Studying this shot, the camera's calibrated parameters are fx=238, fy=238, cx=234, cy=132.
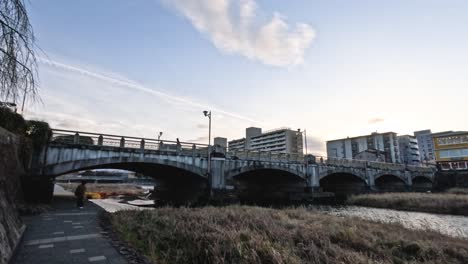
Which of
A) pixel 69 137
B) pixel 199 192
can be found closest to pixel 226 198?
pixel 199 192

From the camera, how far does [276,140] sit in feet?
396

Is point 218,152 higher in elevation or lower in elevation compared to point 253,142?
lower

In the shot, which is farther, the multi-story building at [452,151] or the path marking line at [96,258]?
the multi-story building at [452,151]

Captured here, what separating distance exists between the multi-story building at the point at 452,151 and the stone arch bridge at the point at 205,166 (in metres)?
13.5

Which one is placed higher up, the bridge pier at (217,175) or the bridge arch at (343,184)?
the bridge pier at (217,175)

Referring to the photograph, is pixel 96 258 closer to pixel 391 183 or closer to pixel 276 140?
pixel 391 183

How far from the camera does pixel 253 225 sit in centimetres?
912

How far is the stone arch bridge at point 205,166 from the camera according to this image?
18.8 meters

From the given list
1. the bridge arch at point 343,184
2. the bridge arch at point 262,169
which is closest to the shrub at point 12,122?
the bridge arch at point 262,169

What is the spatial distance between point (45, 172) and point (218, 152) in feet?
49.0

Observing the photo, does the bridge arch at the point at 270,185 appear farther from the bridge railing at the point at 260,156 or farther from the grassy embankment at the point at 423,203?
the grassy embankment at the point at 423,203

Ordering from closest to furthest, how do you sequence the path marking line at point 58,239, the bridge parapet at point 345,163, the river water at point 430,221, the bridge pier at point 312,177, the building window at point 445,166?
the path marking line at point 58,239
the river water at point 430,221
the bridge pier at point 312,177
the bridge parapet at point 345,163
the building window at point 445,166

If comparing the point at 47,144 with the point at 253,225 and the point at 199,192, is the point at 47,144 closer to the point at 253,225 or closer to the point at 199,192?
the point at 199,192

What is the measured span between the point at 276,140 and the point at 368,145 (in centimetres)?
4279
